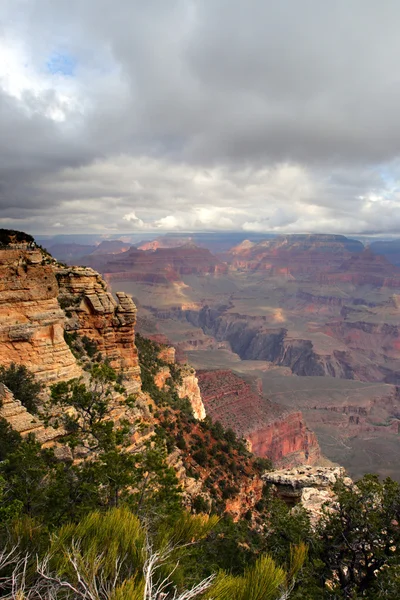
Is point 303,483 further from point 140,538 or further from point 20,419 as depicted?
point 140,538

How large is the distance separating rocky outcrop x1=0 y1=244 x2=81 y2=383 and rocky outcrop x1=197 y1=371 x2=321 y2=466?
179 ft

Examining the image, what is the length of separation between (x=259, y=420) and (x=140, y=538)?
68.7 meters

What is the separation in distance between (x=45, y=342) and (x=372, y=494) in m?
14.5

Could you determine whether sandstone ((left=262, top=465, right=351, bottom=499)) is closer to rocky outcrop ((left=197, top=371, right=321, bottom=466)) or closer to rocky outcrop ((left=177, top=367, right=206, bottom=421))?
rocky outcrop ((left=177, top=367, right=206, bottom=421))

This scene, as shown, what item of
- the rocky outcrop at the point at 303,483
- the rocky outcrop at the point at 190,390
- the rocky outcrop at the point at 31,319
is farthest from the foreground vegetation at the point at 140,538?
the rocky outcrop at the point at 190,390

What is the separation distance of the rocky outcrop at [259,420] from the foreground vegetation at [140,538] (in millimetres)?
56440

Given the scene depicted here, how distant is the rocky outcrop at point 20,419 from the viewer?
1285 cm

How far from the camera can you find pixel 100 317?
22625 millimetres

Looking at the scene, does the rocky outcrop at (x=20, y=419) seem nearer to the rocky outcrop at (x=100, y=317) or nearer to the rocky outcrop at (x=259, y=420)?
the rocky outcrop at (x=100, y=317)

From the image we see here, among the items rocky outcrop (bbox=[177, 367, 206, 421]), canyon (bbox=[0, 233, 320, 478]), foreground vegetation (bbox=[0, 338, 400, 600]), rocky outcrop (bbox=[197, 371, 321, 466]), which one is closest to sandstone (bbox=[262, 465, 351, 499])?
foreground vegetation (bbox=[0, 338, 400, 600])

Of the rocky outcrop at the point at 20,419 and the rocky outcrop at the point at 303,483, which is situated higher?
the rocky outcrop at the point at 20,419

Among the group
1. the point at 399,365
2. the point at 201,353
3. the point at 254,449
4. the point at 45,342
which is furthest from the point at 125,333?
the point at 399,365

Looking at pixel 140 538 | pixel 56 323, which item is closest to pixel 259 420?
pixel 56 323

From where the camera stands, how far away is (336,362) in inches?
7077
